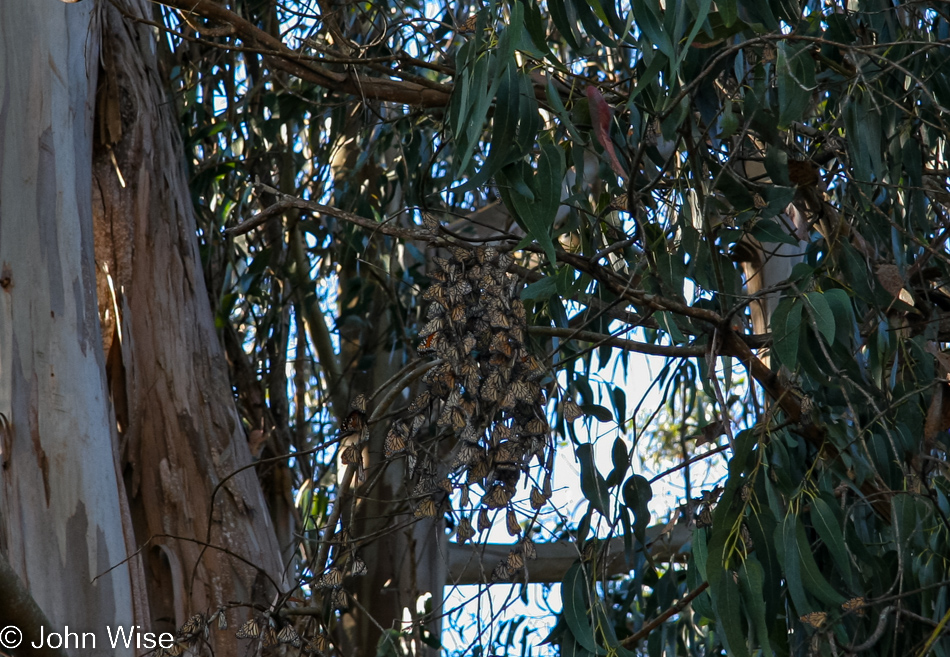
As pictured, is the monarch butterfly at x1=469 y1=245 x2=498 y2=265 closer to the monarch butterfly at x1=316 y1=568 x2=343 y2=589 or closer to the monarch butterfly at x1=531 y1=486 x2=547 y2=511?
the monarch butterfly at x1=531 y1=486 x2=547 y2=511

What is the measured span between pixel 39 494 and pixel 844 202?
4.81 ft

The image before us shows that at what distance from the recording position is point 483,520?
118 centimetres

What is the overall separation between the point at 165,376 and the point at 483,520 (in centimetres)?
105

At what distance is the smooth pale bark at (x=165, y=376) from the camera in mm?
1900

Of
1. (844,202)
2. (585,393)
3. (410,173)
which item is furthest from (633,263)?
(410,173)

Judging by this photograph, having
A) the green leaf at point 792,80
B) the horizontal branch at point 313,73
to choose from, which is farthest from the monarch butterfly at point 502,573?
the horizontal branch at point 313,73

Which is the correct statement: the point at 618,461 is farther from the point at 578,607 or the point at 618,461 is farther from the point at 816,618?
the point at 816,618

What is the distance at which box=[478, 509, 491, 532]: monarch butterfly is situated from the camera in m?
1.18

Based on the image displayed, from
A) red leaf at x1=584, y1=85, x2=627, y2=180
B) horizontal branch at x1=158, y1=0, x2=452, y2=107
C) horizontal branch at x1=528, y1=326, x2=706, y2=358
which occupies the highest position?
horizontal branch at x1=158, y1=0, x2=452, y2=107

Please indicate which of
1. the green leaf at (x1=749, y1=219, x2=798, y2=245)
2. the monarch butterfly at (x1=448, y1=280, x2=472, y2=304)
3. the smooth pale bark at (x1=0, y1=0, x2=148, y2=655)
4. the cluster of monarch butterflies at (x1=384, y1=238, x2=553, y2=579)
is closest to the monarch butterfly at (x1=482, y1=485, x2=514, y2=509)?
the cluster of monarch butterflies at (x1=384, y1=238, x2=553, y2=579)

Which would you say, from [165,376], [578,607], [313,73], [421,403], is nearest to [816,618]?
[578,607]

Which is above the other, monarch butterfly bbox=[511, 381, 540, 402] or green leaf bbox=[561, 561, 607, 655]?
monarch butterfly bbox=[511, 381, 540, 402]

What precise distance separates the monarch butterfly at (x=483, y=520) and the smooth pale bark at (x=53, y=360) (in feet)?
2.36

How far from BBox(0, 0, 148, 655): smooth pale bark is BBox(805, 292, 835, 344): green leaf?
1.13 metres
